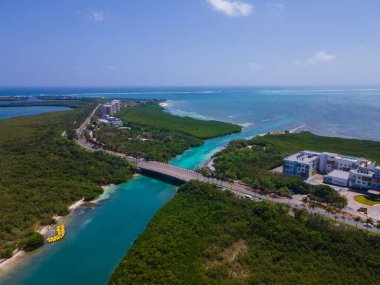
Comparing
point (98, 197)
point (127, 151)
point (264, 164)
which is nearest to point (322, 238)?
point (264, 164)

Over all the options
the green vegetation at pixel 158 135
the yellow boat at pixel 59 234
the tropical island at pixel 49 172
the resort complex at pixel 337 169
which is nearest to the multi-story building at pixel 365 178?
the resort complex at pixel 337 169

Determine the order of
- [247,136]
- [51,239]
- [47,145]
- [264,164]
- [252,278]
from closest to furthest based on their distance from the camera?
[252,278] → [51,239] → [264,164] → [47,145] → [247,136]

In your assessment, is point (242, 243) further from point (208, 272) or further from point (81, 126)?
point (81, 126)

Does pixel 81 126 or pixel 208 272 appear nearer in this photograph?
pixel 208 272

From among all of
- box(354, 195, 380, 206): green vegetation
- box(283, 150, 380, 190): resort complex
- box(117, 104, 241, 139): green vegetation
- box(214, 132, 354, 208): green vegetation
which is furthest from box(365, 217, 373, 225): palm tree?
box(117, 104, 241, 139): green vegetation

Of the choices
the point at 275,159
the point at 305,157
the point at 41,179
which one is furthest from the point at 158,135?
the point at 305,157

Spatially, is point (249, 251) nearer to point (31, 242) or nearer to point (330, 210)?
point (330, 210)

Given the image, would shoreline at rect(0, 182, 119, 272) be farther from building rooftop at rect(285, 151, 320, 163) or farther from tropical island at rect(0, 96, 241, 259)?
building rooftop at rect(285, 151, 320, 163)
